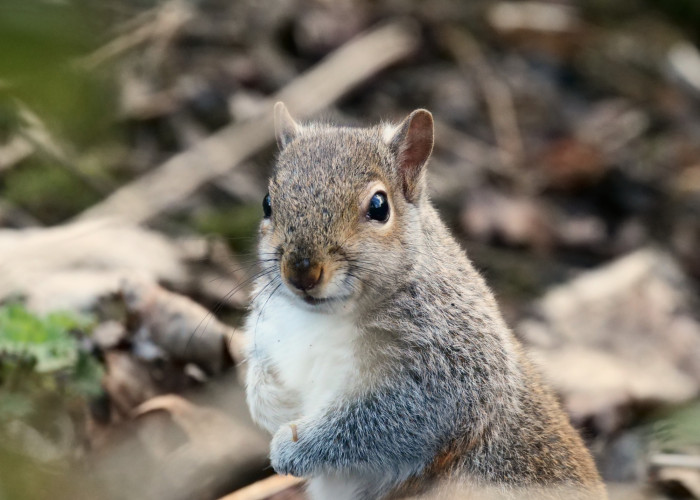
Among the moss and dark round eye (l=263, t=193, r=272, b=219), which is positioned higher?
the moss

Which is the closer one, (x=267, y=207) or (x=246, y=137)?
(x=267, y=207)

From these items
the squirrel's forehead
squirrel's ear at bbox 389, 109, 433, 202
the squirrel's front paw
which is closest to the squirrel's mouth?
the squirrel's forehead

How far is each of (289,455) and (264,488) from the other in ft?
1.67

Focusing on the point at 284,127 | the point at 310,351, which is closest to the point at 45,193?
the point at 284,127

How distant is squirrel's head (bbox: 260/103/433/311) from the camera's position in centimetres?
258

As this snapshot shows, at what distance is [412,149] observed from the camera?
3.08 m

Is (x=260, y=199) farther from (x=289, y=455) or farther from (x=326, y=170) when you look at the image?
(x=289, y=455)

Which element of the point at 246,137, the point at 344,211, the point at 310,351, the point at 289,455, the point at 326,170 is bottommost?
the point at 289,455

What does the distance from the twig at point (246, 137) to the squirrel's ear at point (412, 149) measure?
2060 millimetres

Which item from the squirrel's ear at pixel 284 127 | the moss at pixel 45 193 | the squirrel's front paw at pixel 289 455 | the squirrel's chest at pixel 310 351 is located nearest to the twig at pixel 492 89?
the moss at pixel 45 193

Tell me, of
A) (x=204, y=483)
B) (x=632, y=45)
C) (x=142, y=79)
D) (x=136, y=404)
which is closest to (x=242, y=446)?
(x=204, y=483)

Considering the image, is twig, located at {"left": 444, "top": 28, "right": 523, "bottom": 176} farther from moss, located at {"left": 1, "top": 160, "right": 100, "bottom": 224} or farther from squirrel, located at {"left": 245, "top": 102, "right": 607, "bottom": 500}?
squirrel, located at {"left": 245, "top": 102, "right": 607, "bottom": 500}

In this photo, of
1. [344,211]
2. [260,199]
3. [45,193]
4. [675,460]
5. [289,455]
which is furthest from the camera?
[260,199]

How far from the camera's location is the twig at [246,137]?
193 inches
